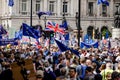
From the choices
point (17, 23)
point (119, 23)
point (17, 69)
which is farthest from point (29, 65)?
point (17, 23)

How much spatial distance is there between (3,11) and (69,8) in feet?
30.4

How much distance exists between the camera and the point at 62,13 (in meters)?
82.2

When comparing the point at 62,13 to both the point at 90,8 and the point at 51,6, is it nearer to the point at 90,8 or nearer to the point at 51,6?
the point at 51,6

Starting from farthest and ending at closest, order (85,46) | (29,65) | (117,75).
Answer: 1. (85,46)
2. (29,65)
3. (117,75)

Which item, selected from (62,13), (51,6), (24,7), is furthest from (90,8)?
(24,7)

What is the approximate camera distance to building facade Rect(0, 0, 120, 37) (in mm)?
80562

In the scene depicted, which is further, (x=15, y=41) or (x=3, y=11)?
(x=3, y=11)

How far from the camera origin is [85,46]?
36.3 meters

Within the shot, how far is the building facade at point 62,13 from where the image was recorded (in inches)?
3172

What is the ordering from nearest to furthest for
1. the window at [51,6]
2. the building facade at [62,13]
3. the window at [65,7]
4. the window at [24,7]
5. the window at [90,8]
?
the building facade at [62,13] → the window at [24,7] → the window at [65,7] → the window at [51,6] → the window at [90,8]

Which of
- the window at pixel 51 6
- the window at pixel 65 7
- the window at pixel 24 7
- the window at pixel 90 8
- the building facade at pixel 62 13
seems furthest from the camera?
the window at pixel 90 8

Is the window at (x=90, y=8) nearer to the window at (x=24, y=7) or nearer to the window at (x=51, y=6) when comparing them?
the window at (x=51, y=6)

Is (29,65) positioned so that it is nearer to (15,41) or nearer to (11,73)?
(11,73)

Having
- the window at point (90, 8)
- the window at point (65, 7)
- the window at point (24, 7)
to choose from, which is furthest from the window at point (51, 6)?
the window at point (90, 8)
